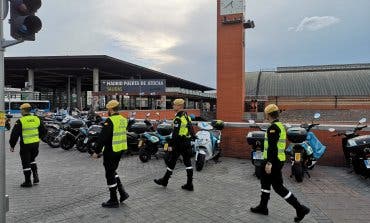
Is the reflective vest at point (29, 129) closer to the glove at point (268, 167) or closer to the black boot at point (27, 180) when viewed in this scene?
the black boot at point (27, 180)

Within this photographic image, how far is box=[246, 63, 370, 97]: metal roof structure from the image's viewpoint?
158 ft

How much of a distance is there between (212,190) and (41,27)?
4.04m

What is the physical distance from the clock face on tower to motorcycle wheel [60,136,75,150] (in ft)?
21.7

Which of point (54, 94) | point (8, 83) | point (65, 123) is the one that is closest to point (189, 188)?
point (65, 123)

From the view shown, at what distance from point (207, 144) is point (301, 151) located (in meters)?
2.22

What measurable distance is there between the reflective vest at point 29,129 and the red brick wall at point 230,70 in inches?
244

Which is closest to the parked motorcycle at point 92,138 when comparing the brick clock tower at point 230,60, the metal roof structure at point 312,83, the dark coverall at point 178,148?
the brick clock tower at point 230,60

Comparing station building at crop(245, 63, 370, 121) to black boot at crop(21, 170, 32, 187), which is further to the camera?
station building at crop(245, 63, 370, 121)

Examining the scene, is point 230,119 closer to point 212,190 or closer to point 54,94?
point 212,190

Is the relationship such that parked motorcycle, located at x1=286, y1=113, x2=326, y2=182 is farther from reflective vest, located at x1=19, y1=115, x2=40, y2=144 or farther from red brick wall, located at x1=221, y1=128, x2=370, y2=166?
reflective vest, located at x1=19, y1=115, x2=40, y2=144

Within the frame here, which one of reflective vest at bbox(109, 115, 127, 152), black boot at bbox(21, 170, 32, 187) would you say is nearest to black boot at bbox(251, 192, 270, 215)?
reflective vest at bbox(109, 115, 127, 152)

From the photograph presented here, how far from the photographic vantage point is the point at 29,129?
686 cm

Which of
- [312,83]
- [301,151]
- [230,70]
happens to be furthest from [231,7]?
[312,83]

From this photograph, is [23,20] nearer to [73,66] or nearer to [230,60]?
[230,60]
